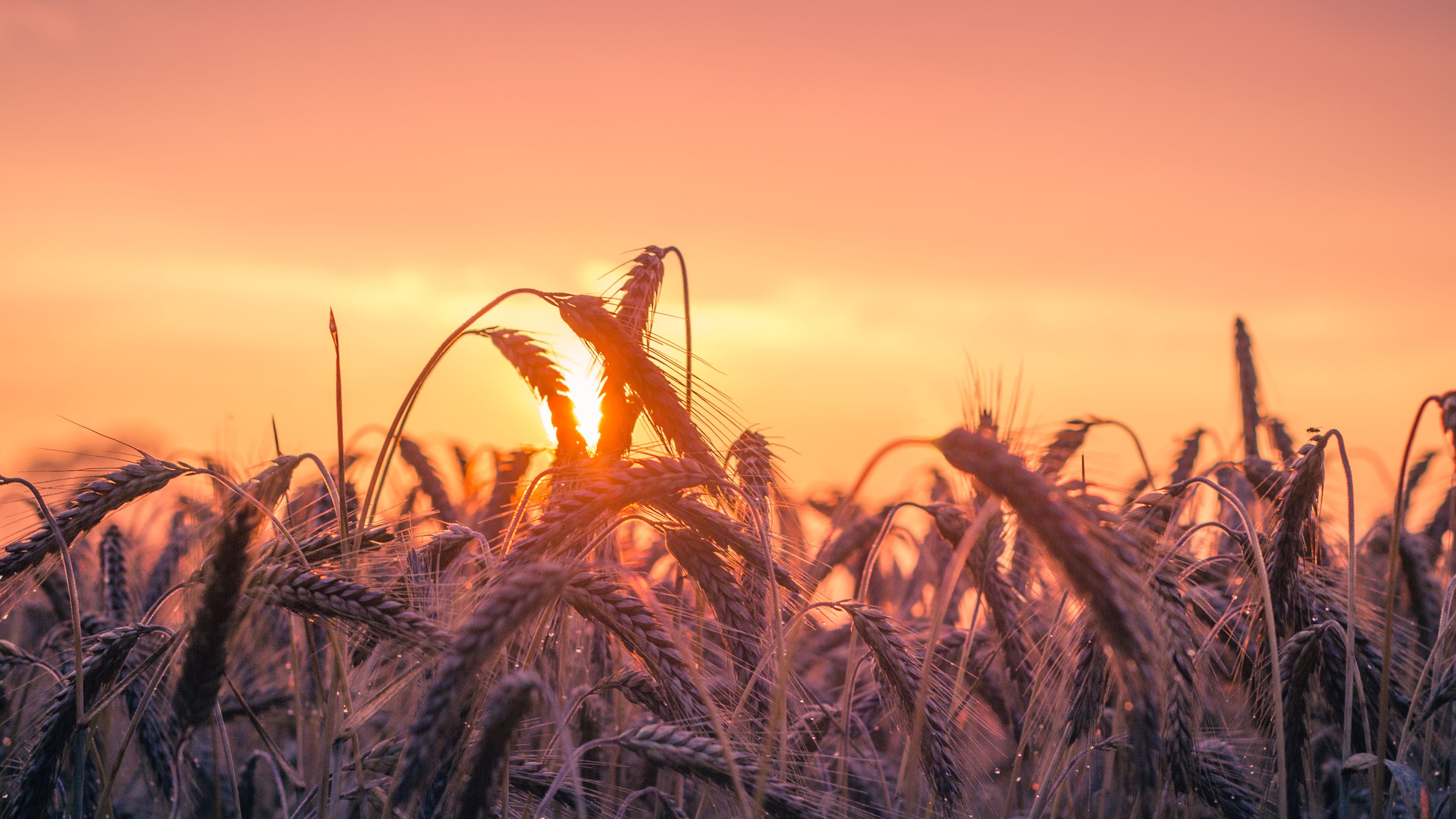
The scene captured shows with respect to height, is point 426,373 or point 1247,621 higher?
point 426,373

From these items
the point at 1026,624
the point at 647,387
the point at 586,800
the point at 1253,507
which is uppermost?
the point at 647,387

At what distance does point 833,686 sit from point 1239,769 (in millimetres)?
2222

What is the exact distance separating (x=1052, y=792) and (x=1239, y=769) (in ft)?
2.89

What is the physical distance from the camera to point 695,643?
3188 millimetres

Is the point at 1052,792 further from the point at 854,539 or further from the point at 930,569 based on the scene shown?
the point at 930,569

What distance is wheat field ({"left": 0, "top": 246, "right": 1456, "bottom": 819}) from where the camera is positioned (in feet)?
6.53

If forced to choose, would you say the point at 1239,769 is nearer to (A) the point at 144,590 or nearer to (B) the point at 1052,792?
(B) the point at 1052,792

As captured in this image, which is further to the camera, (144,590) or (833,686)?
(833,686)

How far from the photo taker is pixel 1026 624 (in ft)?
10.6

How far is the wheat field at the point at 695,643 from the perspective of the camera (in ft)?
6.53

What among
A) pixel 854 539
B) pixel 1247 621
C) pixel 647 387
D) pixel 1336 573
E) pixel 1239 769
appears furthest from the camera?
pixel 854 539

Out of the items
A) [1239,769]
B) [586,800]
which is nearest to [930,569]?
[1239,769]

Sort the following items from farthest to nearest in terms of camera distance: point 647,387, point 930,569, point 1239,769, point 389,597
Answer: point 930,569 < point 1239,769 < point 647,387 < point 389,597

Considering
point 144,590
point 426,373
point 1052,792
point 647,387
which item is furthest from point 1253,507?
point 144,590
